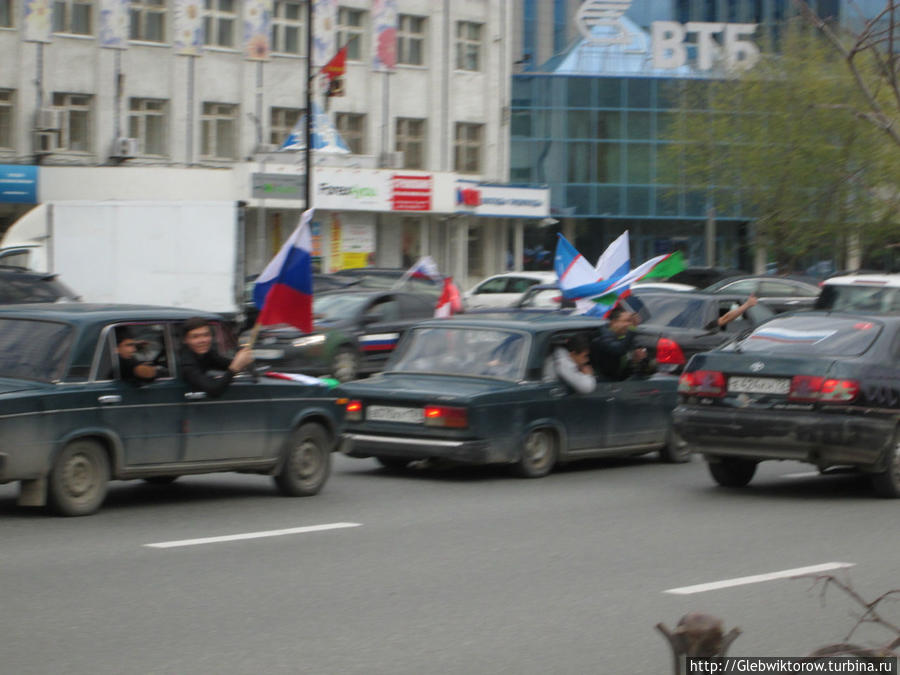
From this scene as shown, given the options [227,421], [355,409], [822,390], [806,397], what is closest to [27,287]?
[355,409]

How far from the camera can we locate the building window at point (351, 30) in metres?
49.3

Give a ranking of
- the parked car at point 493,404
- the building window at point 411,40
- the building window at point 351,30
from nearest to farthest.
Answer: the parked car at point 493,404 < the building window at point 351,30 < the building window at point 411,40

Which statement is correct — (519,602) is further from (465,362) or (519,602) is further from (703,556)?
(465,362)

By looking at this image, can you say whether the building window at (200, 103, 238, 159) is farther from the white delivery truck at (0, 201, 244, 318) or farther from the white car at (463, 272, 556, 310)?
the white delivery truck at (0, 201, 244, 318)

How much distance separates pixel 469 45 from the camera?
2071 inches

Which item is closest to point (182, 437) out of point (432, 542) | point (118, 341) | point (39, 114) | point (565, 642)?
point (118, 341)

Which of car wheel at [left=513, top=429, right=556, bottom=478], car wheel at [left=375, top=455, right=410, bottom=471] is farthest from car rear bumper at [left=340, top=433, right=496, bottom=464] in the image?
car wheel at [left=375, top=455, right=410, bottom=471]

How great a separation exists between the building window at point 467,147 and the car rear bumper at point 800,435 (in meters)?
40.9

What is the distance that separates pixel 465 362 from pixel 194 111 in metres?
33.8

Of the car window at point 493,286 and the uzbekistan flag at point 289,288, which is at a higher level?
the uzbekistan flag at point 289,288

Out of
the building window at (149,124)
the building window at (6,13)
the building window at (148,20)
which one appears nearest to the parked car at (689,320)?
the building window at (149,124)

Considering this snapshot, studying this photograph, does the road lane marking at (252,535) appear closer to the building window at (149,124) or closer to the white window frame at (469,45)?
the building window at (149,124)

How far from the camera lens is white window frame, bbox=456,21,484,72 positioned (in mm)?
52344

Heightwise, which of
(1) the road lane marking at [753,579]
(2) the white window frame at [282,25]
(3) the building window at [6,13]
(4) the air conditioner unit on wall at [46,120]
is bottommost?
(1) the road lane marking at [753,579]
